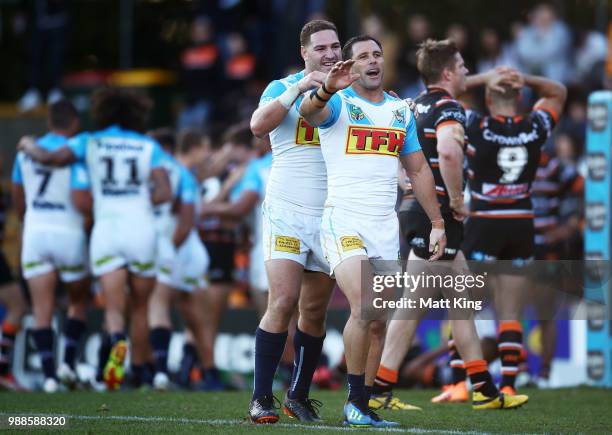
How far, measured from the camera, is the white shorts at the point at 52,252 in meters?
11.6

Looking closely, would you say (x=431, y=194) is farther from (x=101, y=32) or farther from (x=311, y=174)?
(x=101, y=32)

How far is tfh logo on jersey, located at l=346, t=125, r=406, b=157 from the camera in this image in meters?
7.36

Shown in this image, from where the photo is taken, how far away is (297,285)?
7.60 meters

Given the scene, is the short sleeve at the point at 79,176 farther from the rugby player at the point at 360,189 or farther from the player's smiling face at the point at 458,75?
the rugby player at the point at 360,189

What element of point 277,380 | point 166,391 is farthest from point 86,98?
point 166,391

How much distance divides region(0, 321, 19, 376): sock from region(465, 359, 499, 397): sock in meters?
5.46

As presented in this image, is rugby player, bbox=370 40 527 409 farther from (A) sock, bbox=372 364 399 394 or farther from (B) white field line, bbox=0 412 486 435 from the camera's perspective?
(B) white field line, bbox=0 412 486 435

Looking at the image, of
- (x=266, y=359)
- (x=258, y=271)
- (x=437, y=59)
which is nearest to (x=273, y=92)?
(x=266, y=359)

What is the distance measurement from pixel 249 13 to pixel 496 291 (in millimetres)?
10625

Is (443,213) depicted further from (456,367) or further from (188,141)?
(188,141)

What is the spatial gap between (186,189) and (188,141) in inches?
53.7

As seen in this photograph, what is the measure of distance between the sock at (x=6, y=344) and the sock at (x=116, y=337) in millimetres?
1740

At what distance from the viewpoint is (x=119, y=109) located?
1162cm

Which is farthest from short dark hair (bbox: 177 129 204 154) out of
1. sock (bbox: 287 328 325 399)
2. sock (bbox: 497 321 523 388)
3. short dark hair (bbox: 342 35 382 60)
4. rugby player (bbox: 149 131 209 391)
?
short dark hair (bbox: 342 35 382 60)
